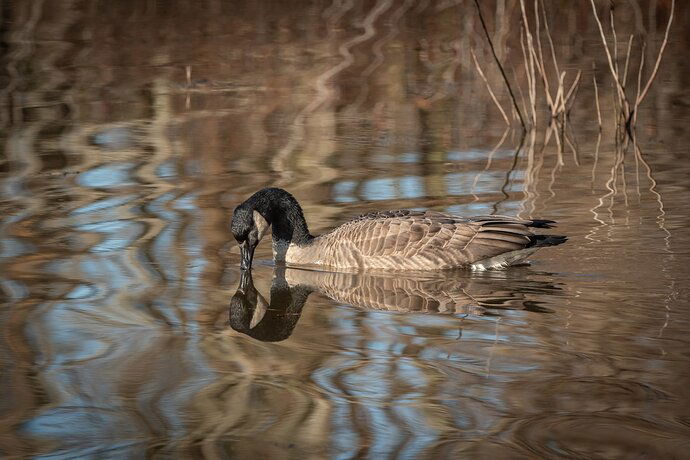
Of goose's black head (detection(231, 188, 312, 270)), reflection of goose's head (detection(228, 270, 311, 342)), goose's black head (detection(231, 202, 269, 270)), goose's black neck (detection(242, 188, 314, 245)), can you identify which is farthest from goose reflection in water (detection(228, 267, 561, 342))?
goose's black neck (detection(242, 188, 314, 245))

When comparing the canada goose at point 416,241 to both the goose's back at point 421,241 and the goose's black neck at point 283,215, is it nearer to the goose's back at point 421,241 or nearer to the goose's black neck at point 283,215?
the goose's back at point 421,241

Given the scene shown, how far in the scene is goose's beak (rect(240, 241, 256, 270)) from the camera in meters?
10.1

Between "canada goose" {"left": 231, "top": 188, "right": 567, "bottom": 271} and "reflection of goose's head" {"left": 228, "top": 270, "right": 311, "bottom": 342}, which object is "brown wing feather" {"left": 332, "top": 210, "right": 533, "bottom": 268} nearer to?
"canada goose" {"left": 231, "top": 188, "right": 567, "bottom": 271}

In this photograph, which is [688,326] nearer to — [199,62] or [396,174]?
[396,174]

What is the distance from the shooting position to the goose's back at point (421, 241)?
9.73m

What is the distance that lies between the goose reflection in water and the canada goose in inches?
5.7

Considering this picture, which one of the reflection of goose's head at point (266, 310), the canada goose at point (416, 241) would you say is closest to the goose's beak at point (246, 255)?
the canada goose at point (416, 241)

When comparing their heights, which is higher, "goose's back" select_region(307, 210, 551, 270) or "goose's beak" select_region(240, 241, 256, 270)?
"goose's back" select_region(307, 210, 551, 270)

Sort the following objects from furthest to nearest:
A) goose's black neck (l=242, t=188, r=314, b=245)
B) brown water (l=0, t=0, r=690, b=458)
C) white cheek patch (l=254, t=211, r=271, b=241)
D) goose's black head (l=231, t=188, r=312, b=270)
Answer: goose's black neck (l=242, t=188, r=314, b=245)
white cheek patch (l=254, t=211, r=271, b=241)
goose's black head (l=231, t=188, r=312, b=270)
brown water (l=0, t=0, r=690, b=458)

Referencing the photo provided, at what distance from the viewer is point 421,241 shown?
32.3 feet

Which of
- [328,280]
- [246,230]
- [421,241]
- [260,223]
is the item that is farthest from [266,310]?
[421,241]

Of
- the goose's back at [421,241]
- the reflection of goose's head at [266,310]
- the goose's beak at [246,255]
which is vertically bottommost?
the reflection of goose's head at [266,310]

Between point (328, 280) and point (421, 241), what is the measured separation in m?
0.80

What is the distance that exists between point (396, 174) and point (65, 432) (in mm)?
6895
